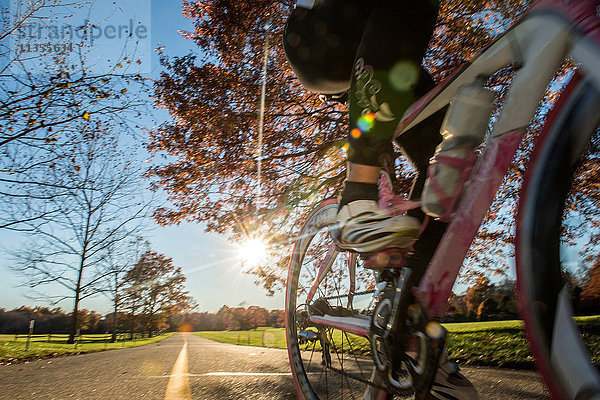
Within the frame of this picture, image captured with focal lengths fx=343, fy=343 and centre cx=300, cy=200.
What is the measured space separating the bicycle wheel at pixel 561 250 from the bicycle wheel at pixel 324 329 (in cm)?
83

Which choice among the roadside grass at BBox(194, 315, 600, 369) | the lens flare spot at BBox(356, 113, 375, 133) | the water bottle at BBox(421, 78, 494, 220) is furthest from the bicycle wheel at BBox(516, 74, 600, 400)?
the roadside grass at BBox(194, 315, 600, 369)

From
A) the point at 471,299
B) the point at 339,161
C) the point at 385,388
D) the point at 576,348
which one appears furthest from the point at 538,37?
the point at 339,161

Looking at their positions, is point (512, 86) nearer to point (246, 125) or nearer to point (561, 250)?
point (561, 250)

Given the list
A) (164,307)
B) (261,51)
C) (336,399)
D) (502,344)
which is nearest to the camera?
(336,399)

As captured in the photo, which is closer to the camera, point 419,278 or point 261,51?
point 419,278

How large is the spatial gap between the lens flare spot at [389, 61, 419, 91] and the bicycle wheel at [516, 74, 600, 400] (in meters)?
0.62

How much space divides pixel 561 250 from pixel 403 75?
0.77 metres

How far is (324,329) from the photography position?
1723mm

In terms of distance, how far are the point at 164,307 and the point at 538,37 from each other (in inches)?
1637

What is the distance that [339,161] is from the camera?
659 cm

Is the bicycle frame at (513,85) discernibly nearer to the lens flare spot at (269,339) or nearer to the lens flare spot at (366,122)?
the lens flare spot at (366,122)

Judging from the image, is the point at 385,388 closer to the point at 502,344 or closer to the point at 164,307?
the point at 502,344

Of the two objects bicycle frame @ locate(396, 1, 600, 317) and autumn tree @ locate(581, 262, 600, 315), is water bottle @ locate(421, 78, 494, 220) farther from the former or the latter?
autumn tree @ locate(581, 262, 600, 315)

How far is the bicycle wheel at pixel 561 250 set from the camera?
556mm
